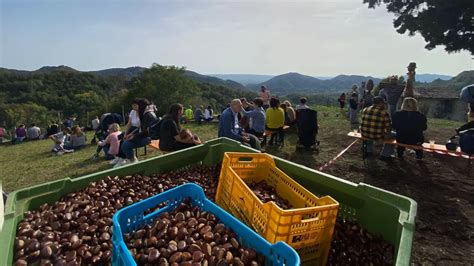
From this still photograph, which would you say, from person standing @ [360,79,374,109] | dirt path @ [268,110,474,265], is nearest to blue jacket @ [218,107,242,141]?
dirt path @ [268,110,474,265]

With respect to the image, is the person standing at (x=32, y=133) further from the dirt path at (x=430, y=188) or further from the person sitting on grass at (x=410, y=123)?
the person sitting on grass at (x=410, y=123)

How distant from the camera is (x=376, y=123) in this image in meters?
7.10

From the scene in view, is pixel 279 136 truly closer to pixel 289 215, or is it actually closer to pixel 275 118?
pixel 275 118

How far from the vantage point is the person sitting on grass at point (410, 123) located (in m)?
6.59

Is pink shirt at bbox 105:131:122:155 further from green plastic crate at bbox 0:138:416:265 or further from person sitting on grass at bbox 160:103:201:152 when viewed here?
green plastic crate at bbox 0:138:416:265

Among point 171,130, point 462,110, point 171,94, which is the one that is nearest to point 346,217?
point 171,130

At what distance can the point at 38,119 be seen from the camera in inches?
Result: 3027

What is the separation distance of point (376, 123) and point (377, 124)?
29mm

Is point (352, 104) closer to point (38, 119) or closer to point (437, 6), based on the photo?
point (437, 6)

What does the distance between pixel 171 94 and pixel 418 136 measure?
67681 mm

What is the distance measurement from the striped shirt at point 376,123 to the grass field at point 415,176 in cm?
58

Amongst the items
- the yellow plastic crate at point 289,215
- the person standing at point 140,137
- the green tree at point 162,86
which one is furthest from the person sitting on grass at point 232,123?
the green tree at point 162,86

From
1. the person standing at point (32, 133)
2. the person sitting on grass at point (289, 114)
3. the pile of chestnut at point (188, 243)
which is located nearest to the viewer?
the pile of chestnut at point (188, 243)

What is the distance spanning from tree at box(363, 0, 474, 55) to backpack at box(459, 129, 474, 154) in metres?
14.2
